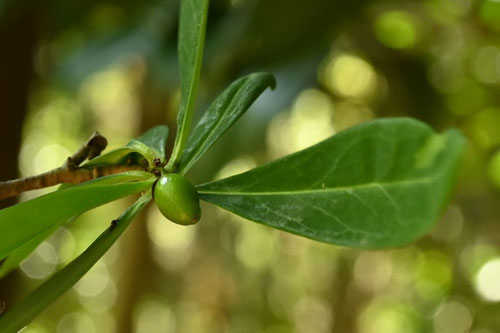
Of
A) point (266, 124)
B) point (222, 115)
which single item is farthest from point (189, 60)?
point (266, 124)

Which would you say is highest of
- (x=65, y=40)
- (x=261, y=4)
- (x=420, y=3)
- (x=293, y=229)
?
(x=65, y=40)

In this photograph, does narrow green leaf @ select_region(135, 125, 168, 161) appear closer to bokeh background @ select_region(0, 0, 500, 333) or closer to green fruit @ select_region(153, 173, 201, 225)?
green fruit @ select_region(153, 173, 201, 225)

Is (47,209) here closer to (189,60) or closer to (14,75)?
(189,60)

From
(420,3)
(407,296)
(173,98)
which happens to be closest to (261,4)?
(420,3)

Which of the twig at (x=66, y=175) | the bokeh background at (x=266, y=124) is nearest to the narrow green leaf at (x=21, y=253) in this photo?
the twig at (x=66, y=175)

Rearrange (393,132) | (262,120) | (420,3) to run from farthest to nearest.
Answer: (420,3), (262,120), (393,132)

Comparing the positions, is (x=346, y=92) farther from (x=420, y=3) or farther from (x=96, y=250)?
(x=96, y=250)
